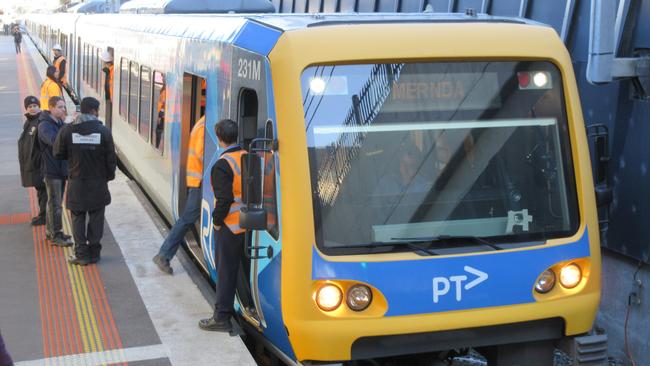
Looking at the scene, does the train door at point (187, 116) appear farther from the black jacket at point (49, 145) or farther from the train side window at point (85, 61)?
the train side window at point (85, 61)

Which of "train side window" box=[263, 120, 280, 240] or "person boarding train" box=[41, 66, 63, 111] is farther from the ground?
"train side window" box=[263, 120, 280, 240]

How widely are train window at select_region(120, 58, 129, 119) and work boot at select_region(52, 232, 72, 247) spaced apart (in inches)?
181

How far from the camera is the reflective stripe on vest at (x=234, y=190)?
645cm

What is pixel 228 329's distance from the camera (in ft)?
21.5

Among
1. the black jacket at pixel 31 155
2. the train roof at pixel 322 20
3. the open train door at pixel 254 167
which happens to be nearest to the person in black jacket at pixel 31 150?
the black jacket at pixel 31 155

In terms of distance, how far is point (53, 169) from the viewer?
9547 mm

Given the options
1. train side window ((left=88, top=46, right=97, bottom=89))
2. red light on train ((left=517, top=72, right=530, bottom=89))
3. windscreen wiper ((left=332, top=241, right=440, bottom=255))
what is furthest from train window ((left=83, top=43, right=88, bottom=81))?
windscreen wiper ((left=332, top=241, right=440, bottom=255))

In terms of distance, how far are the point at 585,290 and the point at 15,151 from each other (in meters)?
13.3

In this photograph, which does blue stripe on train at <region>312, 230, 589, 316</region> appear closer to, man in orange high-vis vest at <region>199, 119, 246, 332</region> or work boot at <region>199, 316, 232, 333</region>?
man in orange high-vis vest at <region>199, 119, 246, 332</region>

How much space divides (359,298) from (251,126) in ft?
5.82

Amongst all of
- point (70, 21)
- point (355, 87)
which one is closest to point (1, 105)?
point (70, 21)

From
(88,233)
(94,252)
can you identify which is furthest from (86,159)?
(94,252)

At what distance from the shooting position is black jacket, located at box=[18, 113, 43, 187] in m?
9.82

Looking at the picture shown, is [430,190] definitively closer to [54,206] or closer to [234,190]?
[234,190]
